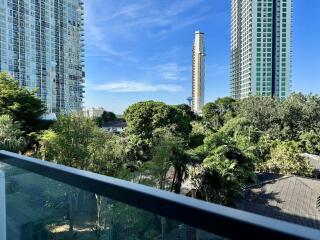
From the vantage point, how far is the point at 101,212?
146 cm

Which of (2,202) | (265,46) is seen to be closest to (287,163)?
(2,202)

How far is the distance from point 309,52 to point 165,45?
24956mm

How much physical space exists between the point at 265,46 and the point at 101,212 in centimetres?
7300

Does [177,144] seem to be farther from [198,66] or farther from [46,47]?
[198,66]

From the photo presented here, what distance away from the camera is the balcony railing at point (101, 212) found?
923mm

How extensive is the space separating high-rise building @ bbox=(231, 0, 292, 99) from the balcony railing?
67.1m

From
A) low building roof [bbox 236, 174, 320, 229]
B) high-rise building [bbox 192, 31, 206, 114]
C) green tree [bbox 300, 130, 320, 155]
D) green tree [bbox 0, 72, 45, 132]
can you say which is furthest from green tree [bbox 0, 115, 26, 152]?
high-rise building [bbox 192, 31, 206, 114]

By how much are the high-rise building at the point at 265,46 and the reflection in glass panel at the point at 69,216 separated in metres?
67.1

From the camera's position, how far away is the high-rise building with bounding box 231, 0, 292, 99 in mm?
69750

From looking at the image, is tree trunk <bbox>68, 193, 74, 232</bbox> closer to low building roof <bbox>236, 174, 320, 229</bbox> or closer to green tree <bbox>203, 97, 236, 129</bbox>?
low building roof <bbox>236, 174, 320, 229</bbox>

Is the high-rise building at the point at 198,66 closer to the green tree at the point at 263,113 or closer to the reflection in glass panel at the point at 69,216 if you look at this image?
the green tree at the point at 263,113

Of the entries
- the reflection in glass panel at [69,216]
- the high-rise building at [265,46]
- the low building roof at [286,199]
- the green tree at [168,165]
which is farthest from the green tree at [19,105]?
the high-rise building at [265,46]

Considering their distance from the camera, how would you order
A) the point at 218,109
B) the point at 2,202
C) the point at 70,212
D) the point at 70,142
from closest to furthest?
the point at 70,212
the point at 2,202
the point at 70,142
the point at 218,109

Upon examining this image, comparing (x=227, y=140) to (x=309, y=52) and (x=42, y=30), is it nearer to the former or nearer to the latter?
(x=42, y=30)
